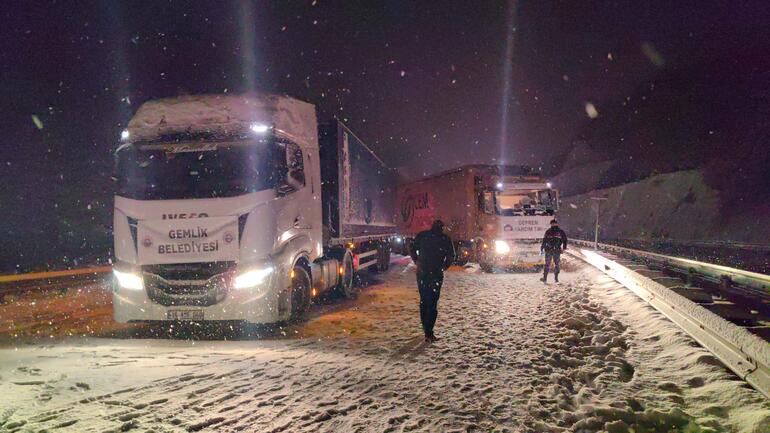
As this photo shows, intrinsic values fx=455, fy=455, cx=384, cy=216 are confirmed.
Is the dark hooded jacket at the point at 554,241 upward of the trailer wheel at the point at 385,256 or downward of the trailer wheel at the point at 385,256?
upward

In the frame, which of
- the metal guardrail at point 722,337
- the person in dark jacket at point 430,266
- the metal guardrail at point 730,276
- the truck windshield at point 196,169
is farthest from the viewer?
the metal guardrail at point 730,276

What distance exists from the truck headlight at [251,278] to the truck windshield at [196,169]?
120cm

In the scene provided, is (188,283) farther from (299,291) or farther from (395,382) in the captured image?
(395,382)

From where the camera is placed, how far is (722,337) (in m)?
4.84

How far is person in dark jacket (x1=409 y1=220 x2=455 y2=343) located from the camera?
251 inches

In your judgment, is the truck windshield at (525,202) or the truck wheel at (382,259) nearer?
the truck windshield at (525,202)

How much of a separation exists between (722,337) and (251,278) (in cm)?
584

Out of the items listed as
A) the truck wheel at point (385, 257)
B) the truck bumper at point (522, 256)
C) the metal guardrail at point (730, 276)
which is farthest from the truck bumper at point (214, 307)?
the truck bumper at point (522, 256)

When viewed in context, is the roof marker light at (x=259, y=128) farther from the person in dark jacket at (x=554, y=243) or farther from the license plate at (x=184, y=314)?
the person in dark jacket at (x=554, y=243)

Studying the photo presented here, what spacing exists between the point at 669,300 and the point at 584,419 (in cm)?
438

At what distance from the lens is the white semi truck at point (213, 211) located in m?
6.59

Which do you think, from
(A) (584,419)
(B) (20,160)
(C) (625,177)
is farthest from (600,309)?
(C) (625,177)

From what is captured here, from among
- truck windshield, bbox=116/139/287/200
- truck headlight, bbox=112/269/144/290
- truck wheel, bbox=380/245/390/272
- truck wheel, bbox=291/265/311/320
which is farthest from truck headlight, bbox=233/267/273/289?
A: truck wheel, bbox=380/245/390/272

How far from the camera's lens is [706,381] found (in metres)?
4.29
